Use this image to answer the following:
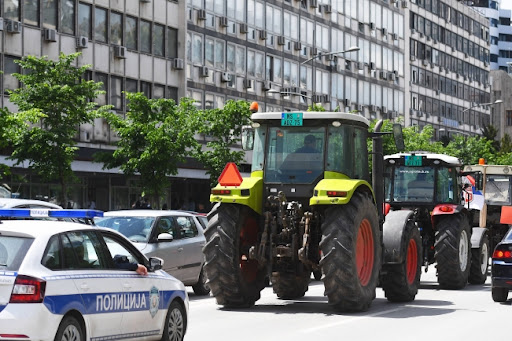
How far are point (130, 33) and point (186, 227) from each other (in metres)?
32.7

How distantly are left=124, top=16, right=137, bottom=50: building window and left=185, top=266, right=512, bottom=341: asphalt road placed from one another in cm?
3339

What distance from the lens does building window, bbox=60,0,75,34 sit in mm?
47844

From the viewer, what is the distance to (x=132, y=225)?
811 inches

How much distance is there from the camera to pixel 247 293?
17.7 meters

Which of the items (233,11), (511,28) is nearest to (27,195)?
(233,11)

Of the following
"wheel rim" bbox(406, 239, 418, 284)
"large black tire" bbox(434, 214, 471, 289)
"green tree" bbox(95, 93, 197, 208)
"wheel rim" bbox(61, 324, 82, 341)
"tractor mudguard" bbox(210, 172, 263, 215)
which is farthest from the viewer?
"green tree" bbox(95, 93, 197, 208)

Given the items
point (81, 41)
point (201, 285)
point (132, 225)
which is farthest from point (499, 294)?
point (81, 41)

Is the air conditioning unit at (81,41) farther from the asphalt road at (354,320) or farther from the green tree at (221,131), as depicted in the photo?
the asphalt road at (354,320)

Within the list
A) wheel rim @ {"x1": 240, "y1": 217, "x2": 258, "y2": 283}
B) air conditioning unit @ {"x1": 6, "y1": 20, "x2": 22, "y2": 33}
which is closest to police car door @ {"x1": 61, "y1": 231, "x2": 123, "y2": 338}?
wheel rim @ {"x1": 240, "y1": 217, "x2": 258, "y2": 283}

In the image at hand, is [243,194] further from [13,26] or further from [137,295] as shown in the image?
[13,26]

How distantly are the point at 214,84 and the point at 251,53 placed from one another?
4.90m

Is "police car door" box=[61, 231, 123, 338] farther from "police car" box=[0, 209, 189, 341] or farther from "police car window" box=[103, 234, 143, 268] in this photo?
"police car window" box=[103, 234, 143, 268]

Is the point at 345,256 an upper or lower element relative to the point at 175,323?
upper

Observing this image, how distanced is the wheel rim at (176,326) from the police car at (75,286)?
10 millimetres
